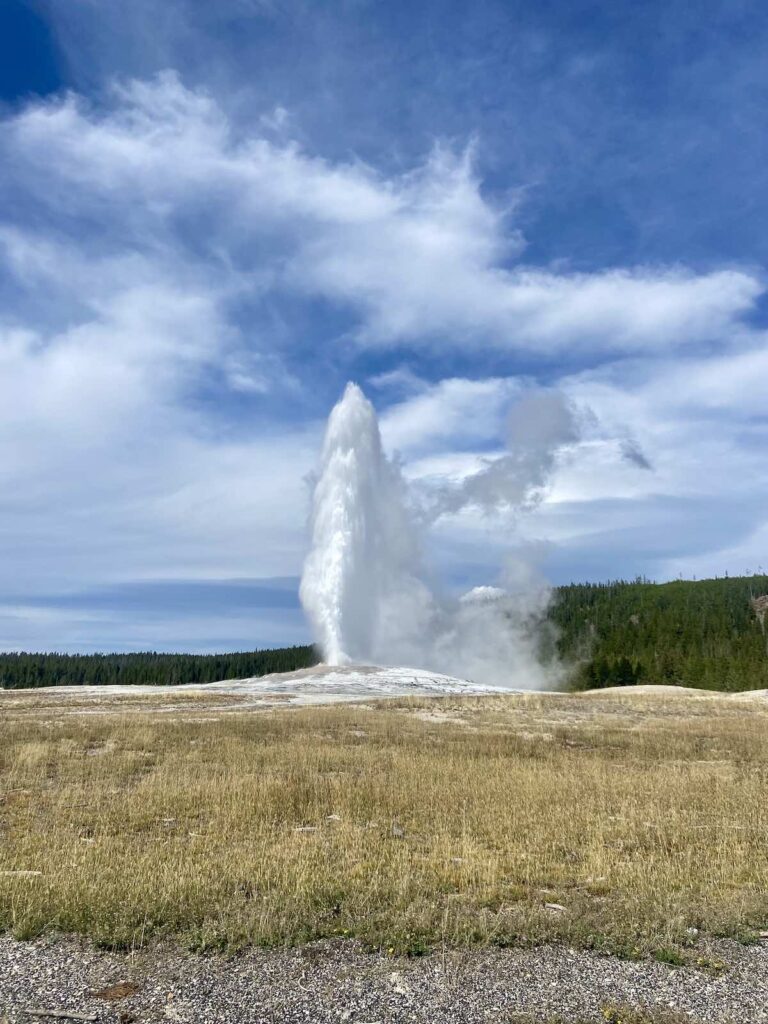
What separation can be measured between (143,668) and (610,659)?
101932mm

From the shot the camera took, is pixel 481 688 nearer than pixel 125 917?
No

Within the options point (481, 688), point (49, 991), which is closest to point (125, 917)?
point (49, 991)

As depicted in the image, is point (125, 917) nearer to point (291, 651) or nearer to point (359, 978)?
point (359, 978)

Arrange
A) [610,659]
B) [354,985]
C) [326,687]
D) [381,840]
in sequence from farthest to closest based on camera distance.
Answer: [610,659] < [326,687] < [381,840] < [354,985]

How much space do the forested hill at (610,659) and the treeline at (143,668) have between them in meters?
0.22

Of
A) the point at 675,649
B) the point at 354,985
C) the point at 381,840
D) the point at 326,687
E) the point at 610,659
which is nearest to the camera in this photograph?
the point at 354,985

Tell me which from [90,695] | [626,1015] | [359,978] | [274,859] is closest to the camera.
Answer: [626,1015]

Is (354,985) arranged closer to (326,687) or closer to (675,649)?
(326,687)

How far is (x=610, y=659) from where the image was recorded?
124m

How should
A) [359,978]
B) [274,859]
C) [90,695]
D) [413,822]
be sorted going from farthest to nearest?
[90,695] → [413,822] → [274,859] → [359,978]

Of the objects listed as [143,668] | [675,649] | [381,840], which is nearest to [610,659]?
[675,649]

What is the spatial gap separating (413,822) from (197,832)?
397 cm

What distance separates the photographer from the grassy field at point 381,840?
323 inches

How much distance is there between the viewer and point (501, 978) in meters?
6.98
